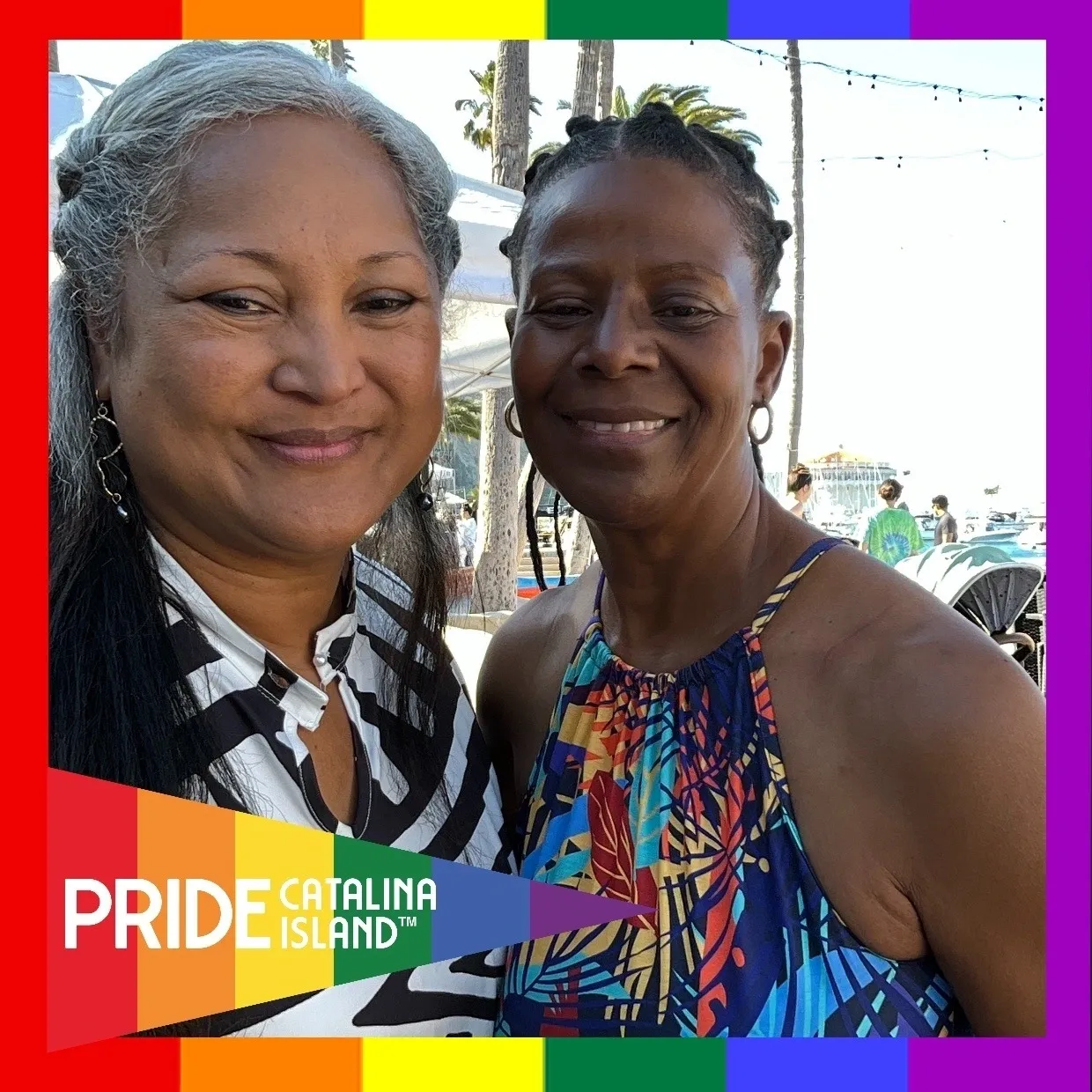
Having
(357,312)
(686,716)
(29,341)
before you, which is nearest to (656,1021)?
(686,716)

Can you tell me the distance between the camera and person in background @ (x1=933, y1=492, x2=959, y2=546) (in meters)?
11.1

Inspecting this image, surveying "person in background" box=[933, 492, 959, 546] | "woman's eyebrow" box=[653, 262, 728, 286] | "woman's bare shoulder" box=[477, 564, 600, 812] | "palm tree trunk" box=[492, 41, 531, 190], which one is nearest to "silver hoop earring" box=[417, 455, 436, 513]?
"woman's bare shoulder" box=[477, 564, 600, 812]

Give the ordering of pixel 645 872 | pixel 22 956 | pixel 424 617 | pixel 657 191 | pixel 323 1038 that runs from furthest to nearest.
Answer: pixel 424 617
pixel 657 191
pixel 645 872
pixel 323 1038
pixel 22 956

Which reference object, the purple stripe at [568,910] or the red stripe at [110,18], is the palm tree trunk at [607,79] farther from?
the purple stripe at [568,910]

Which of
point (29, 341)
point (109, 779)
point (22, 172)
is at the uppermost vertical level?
point (22, 172)

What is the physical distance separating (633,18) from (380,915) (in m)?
1.45

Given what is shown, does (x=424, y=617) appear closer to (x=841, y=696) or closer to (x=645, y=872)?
(x=645, y=872)

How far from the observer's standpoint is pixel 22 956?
1449 mm

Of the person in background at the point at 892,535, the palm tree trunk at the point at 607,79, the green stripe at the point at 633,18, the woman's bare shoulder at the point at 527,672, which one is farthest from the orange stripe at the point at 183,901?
the palm tree trunk at the point at 607,79

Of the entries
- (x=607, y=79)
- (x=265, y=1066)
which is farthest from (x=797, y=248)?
(x=265, y=1066)

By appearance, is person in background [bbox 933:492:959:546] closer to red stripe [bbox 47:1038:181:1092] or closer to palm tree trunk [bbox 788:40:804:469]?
palm tree trunk [bbox 788:40:804:469]

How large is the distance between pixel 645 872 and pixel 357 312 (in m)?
0.98

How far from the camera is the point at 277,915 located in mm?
1600

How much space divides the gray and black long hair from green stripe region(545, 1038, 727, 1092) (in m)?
0.63
